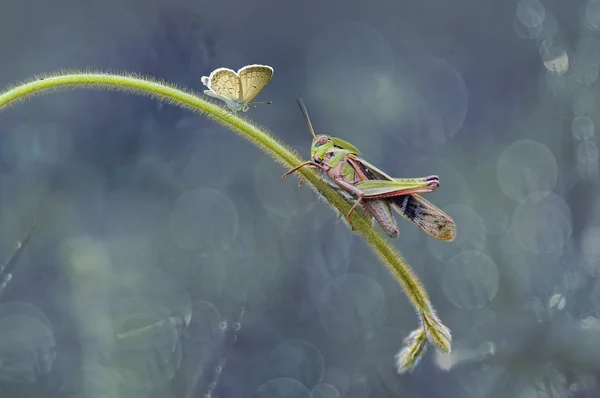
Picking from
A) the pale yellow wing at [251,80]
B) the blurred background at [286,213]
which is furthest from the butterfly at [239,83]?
the blurred background at [286,213]

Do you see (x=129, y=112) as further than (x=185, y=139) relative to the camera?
No

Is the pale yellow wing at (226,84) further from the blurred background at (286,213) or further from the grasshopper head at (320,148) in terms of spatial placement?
the blurred background at (286,213)

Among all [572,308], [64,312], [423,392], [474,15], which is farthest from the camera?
[474,15]

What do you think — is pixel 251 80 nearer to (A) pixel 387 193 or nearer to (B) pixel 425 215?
(A) pixel 387 193

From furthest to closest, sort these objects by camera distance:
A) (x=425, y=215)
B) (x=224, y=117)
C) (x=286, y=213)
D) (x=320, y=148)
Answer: (x=286, y=213) → (x=320, y=148) → (x=425, y=215) → (x=224, y=117)

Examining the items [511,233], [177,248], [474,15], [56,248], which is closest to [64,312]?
[56,248]

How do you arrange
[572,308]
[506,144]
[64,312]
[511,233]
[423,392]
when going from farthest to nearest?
[506,144]
[511,233]
[64,312]
[423,392]
[572,308]

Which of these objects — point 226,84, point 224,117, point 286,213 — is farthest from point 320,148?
point 286,213

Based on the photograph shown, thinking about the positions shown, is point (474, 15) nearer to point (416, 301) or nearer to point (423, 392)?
point (423, 392)
